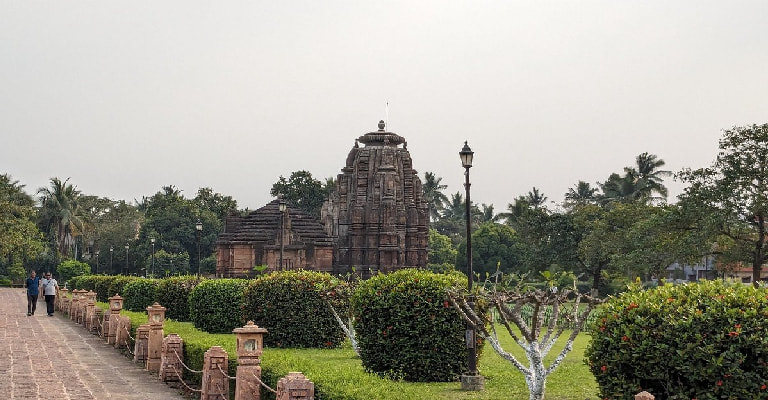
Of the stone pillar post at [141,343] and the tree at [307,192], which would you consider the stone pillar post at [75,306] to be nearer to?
the stone pillar post at [141,343]

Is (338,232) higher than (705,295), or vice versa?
(338,232)

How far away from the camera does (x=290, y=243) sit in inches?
1946

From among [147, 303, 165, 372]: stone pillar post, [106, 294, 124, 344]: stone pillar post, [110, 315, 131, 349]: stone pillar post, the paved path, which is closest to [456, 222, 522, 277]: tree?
the paved path

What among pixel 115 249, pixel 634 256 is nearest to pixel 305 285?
pixel 634 256

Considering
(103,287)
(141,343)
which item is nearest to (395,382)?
(141,343)

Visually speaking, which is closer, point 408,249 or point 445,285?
point 445,285

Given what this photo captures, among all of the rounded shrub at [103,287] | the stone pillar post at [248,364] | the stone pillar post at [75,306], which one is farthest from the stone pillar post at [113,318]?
the rounded shrub at [103,287]

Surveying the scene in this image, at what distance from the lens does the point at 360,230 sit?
159 ft

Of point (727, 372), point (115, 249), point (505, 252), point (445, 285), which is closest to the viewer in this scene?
point (727, 372)

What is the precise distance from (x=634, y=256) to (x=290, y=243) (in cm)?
2195

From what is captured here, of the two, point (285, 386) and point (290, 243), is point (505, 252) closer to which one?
point (290, 243)

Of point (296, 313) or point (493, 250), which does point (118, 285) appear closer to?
point (296, 313)

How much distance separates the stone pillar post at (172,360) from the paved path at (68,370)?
20 centimetres

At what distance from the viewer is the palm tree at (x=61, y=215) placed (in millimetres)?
83000
